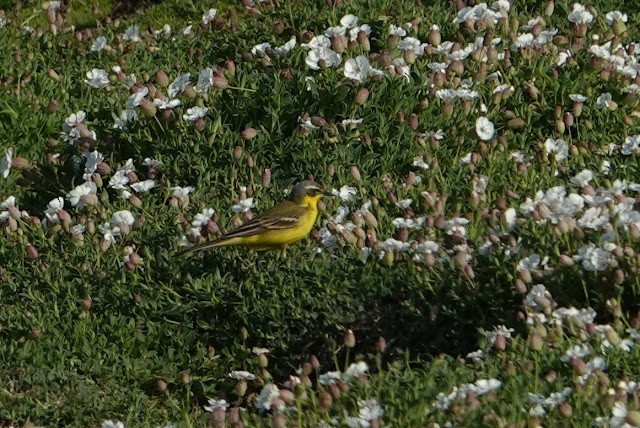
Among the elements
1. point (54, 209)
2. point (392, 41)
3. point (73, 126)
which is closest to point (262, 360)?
point (54, 209)

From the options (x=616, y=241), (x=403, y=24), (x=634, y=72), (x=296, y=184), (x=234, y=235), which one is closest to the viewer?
A: (x=616, y=241)

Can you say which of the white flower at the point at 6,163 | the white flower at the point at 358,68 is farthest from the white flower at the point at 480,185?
the white flower at the point at 6,163

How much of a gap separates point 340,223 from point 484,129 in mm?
1257

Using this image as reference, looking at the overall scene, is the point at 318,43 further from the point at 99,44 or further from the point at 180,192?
the point at 99,44

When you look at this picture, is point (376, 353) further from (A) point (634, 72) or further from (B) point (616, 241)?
(A) point (634, 72)

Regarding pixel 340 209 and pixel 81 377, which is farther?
pixel 340 209

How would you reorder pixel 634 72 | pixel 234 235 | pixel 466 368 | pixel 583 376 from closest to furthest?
1. pixel 583 376
2. pixel 466 368
3. pixel 234 235
4. pixel 634 72

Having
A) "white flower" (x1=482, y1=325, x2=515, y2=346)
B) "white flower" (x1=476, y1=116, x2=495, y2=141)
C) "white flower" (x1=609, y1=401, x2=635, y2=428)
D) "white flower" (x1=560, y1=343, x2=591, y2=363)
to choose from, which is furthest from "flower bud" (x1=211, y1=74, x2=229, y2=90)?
"white flower" (x1=609, y1=401, x2=635, y2=428)

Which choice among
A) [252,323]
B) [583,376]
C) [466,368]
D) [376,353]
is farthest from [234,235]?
[583,376]

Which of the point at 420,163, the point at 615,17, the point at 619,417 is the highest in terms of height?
the point at 619,417

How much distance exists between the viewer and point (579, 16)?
8828 mm

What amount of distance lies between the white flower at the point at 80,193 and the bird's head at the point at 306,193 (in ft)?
4.05

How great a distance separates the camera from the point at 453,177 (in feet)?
25.3

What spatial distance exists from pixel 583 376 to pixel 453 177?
2.70 metres
